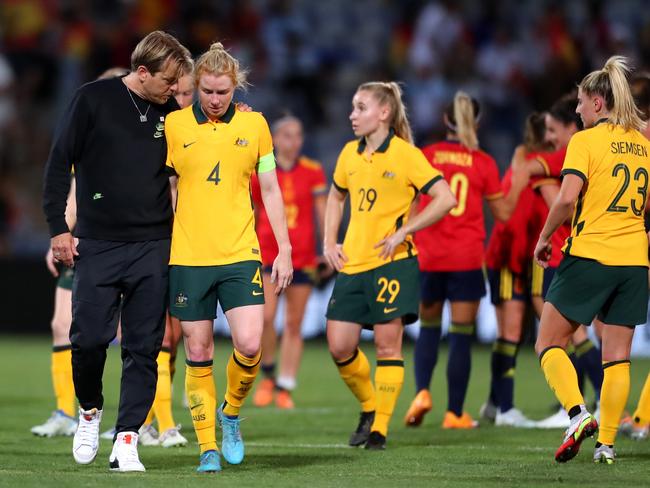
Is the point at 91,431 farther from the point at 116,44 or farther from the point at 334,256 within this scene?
the point at 116,44

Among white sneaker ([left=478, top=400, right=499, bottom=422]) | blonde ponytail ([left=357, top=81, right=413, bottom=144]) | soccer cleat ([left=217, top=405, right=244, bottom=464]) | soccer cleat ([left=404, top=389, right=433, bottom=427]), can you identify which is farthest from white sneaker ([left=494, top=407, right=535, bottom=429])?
soccer cleat ([left=217, top=405, right=244, bottom=464])

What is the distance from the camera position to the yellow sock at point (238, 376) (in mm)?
6746

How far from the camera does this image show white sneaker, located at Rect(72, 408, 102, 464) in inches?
266

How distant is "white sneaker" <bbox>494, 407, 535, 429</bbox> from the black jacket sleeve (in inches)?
171

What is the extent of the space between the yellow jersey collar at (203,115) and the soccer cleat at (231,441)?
165cm

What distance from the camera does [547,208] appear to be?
30.7 feet

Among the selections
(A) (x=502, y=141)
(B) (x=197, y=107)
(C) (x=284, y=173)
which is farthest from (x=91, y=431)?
(A) (x=502, y=141)

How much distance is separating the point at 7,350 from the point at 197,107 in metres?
9.88

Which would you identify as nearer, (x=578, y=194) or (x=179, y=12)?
(x=578, y=194)

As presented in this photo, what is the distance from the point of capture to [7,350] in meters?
15.8

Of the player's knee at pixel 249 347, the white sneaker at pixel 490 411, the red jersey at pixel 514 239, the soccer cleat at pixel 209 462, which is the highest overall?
the red jersey at pixel 514 239

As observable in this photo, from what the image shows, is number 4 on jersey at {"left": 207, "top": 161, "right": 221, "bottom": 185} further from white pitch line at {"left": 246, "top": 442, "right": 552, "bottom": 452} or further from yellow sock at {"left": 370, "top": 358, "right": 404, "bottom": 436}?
white pitch line at {"left": 246, "top": 442, "right": 552, "bottom": 452}

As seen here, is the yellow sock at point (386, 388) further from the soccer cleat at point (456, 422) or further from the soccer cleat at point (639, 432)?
the soccer cleat at point (639, 432)

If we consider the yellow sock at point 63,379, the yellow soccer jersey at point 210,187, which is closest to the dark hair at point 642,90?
the yellow soccer jersey at point 210,187
